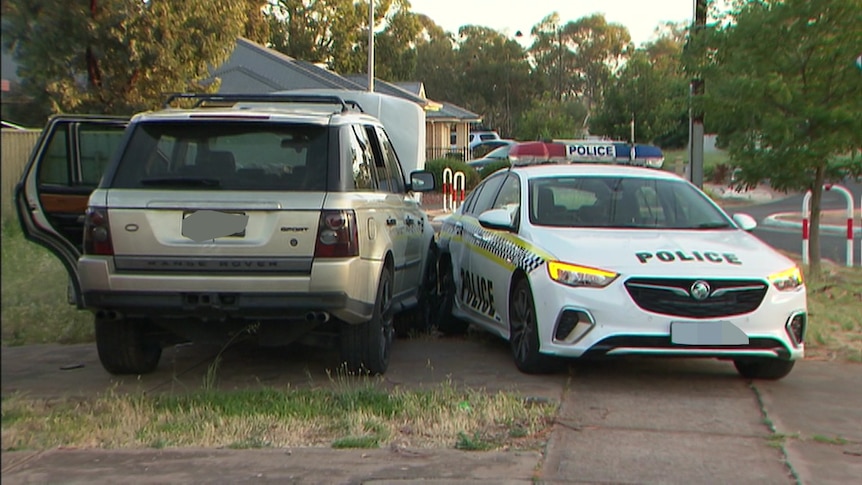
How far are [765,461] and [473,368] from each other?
271 cm

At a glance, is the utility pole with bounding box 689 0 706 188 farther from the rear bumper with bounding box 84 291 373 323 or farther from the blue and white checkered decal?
the rear bumper with bounding box 84 291 373 323

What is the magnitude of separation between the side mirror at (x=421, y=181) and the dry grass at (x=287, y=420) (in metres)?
2.43

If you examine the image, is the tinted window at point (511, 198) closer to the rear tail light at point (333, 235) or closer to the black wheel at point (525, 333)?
the black wheel at point (525, 333)

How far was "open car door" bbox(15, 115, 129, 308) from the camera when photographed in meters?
6.88

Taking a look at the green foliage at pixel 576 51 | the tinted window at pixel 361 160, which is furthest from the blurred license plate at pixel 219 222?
the green foliage at pixel 576 51

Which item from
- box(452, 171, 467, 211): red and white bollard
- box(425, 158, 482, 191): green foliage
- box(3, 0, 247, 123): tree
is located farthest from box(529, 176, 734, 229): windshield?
box(425, 158, 482, 191): green foliage

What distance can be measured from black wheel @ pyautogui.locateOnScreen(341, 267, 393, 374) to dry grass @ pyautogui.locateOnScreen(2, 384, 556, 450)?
1.06 feet

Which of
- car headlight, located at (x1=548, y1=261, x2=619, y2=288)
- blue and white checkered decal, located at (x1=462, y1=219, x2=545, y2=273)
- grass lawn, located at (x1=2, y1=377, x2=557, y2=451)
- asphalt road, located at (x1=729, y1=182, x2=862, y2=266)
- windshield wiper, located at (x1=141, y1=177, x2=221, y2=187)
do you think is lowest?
asphalt road, located at (x1=729, y1=182, x2=862, y2=266)

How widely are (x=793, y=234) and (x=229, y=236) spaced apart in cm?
1811

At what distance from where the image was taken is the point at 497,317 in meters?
7.77

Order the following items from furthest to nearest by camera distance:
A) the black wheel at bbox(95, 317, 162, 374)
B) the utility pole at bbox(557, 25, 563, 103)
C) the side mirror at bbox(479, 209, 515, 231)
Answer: the utility pole at bbox(557, 25, 563, 103) < the side mirror at bbox(479, 209, 515, 231) < the black wheel at bbox(95, 317, 162, 374)

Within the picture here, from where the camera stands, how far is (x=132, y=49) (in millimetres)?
17797

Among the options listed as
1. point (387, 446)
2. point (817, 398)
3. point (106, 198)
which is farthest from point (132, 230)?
point (817, 398)

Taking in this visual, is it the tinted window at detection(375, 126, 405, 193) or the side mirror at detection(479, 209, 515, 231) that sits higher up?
the tinted window at detection(375, 126, 405, 193)
